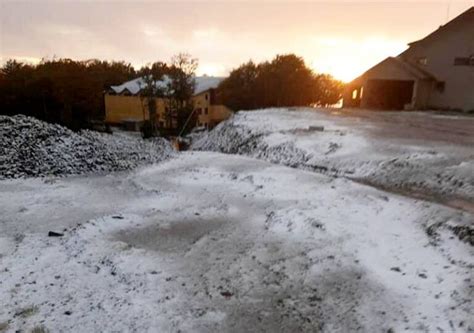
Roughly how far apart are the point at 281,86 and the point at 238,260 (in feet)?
94.3

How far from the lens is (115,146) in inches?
512

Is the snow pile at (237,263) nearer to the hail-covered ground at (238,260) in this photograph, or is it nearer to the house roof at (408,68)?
the hail-covered ground at (238,260)

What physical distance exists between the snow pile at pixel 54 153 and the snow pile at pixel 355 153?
332 centimetres

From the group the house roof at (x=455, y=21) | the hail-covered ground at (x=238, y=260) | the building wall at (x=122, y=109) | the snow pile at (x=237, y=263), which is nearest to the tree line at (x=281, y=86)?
the building wall at (x=122, y=109)

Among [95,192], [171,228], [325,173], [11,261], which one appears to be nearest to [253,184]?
[325,173]

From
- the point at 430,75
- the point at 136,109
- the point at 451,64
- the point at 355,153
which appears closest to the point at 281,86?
the point at 430,75

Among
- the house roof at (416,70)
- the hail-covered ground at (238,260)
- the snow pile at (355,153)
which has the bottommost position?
the hail-covered ground at (238,260)

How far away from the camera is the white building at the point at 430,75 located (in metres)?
22.6

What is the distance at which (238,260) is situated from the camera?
4633 mm

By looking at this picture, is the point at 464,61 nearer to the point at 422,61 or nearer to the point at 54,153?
the point at 422,61

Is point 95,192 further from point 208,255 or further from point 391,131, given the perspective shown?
point 391,131

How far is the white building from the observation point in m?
22.6

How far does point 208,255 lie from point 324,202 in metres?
2.65

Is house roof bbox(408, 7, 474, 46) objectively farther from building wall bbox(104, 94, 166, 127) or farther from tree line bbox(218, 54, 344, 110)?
building wall bbox(104, 94, 166, 127)
